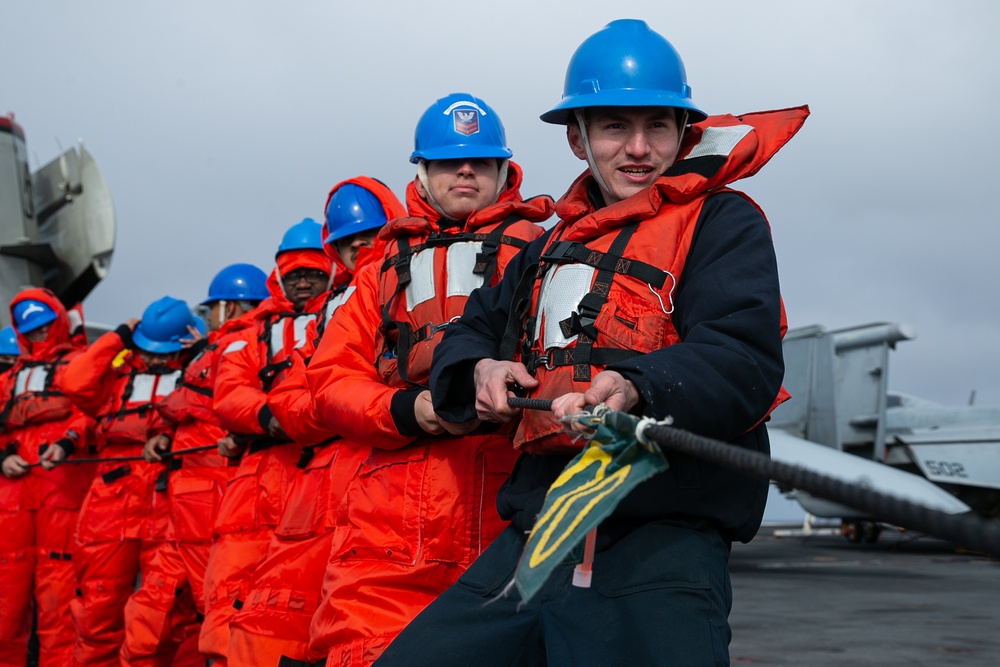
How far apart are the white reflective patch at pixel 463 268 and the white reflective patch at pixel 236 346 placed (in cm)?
308

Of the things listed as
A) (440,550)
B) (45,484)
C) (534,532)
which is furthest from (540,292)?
(45,484)

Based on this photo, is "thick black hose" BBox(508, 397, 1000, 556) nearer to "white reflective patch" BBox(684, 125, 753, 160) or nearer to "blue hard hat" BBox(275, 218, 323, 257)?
"white reflective patch" BBox(684, 125, 753, 160)

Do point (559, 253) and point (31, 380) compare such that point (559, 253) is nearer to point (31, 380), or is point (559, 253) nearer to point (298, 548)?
point (298, 548)

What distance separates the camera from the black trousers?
2248 millimetres

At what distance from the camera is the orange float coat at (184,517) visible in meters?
7.05

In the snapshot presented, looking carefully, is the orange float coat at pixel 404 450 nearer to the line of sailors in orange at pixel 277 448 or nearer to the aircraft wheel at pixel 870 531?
the line of sailors in orange at pixel 277 448

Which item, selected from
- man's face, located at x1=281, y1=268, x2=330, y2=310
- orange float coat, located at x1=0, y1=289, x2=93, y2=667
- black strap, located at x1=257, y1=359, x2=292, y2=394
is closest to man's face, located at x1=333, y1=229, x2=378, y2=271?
black strap, located at x1=257, y1=359, x2=292, y2=394

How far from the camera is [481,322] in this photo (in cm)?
302

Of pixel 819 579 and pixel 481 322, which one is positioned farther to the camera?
pixel 819 579

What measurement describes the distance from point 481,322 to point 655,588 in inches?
39.0

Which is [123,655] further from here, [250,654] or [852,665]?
[852,665]

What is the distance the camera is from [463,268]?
3.77 m

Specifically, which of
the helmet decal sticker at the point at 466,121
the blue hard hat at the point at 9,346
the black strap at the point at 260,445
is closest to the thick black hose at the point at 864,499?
the helmet decal sticker at the point at 466,121

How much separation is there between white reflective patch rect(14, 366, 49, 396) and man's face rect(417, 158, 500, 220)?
6.78 metres
